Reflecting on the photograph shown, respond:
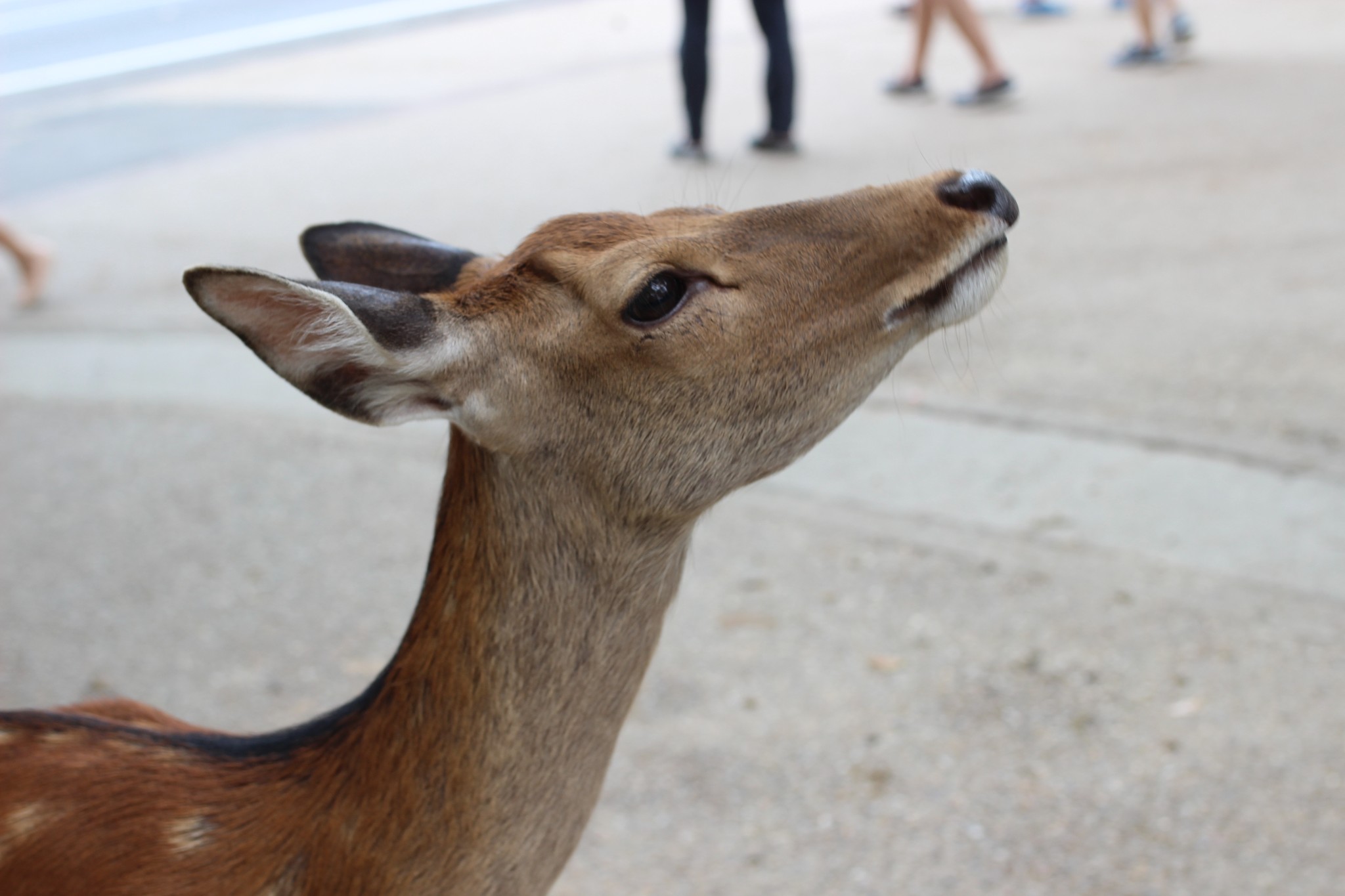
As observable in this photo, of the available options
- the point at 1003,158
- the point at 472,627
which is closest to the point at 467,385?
the point at 472,627

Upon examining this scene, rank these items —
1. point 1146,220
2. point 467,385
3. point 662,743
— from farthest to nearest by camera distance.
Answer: point 1146,220
point 662,743
point 467,385

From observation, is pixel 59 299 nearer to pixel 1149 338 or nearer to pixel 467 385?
pixel 1149 338

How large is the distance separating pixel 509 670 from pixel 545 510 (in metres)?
0.26

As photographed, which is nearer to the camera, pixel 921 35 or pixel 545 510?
pixel 545 510

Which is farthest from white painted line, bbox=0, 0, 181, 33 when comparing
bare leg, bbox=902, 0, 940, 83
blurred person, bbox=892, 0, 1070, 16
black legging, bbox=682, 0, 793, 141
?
black legging, bbox=682, 0, 793, 141

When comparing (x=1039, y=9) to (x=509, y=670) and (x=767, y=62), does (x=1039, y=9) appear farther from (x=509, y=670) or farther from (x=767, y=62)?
(x=509, y=670)

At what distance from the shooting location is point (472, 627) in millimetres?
2176

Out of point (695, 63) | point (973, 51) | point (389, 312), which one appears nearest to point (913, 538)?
point (389, 312)

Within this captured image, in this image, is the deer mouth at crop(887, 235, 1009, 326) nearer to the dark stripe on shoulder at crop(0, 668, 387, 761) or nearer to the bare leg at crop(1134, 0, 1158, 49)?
the dark stripe on shoulder at crop(0, 668, 387, 761)

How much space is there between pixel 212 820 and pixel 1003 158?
7.74m

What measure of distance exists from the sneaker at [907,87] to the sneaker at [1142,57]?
5.56 ft

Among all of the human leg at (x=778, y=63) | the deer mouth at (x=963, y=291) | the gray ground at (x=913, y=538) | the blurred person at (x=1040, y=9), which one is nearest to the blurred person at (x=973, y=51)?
the gray ground at (x=913, y=538)

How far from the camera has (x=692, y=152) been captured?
9375 mm

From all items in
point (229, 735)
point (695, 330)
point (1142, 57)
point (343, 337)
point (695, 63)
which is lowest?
point (1142, 57)
